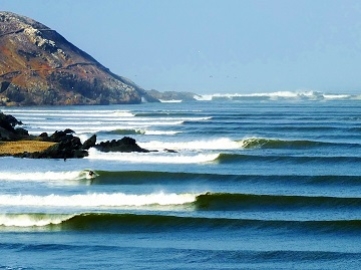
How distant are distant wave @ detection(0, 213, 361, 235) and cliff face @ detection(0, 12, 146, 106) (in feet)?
353

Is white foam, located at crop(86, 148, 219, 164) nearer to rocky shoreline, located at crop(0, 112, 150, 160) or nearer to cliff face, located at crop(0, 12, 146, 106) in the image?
rocky shoreline, located at crop(0, 112, 150, 160)

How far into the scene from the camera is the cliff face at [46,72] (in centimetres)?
13375

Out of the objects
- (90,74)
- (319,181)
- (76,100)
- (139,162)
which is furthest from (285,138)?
(90,74)

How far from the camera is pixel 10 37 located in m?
147

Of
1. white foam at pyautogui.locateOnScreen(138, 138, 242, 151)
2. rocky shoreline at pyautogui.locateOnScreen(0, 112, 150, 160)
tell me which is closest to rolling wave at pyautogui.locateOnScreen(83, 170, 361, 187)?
rocky shoreline at pyautogui.locateOnScreen(0, 112, 150, 160)

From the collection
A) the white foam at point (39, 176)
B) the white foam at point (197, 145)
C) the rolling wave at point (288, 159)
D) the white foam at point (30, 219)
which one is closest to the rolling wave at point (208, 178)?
the white foam at point (39, 176)

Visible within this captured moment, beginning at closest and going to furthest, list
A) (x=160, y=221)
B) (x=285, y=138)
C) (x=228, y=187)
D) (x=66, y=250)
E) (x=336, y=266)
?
(x=336, y=266)
(x=66, y=250)
(x=160, y=221)
(x=228, y=187)
(x=285, y=138)

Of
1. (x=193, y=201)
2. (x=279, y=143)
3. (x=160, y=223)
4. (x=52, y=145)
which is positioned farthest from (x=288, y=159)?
(x=160, y=223)

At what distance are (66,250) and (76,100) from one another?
12502 centimetres

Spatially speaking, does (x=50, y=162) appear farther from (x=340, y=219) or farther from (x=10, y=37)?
(x=10, y=37)

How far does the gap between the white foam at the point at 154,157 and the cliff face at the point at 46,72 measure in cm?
8899

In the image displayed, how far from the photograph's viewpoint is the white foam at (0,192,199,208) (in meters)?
24.7

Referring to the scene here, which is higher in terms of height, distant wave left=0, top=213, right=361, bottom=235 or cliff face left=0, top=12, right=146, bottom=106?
cliff face left=0, top=12, right=146, bottom=106

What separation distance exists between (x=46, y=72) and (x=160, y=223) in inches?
4771
